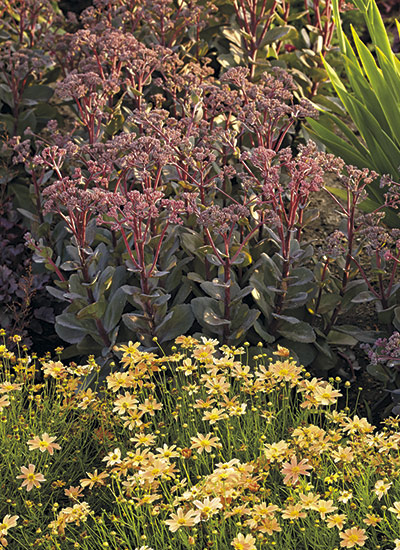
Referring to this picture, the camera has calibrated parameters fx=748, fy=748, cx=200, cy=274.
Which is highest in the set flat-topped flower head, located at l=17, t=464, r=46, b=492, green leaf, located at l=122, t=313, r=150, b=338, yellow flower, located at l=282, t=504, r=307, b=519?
yellow flower, located at l=282, t=504, r=307, b=519

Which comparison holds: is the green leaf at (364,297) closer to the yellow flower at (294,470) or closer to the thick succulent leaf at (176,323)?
the thick succulent leaf at (176,323)

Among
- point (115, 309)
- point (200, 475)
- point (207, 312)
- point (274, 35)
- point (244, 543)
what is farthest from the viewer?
point (274, 35)

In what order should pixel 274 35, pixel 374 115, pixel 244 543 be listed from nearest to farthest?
1. pixel 244 543
2. pixel 374 115
3. pixel 274 35

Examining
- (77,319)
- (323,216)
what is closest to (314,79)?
(323,216)

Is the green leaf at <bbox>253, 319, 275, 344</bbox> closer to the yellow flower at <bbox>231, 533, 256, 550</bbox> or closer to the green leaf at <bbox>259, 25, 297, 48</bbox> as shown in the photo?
the yellow flower at <bbox>231, 533, 256, 550</bbox>

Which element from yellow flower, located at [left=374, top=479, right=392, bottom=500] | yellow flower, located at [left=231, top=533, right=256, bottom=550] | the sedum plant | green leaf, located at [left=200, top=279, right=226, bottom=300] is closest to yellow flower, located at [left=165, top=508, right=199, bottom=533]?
yellow flower, located at [left=231, top=533, right=256, bottom=550]

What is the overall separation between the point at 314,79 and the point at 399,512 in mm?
2874

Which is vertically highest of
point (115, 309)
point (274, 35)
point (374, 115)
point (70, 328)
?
point (274, 35)

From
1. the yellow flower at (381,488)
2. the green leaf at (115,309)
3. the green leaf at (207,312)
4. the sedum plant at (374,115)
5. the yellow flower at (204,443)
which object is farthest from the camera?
the sedum plant at (374,115)

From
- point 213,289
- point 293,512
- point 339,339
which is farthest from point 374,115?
point 293,512

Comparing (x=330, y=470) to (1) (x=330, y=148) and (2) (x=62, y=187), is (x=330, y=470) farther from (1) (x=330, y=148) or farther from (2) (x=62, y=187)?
(1) (x=330, y=148)

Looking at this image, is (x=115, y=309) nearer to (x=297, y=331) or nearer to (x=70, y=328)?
(x=70, y=328)

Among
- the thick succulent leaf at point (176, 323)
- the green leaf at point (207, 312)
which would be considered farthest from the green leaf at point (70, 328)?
the green leaf at point (207, 312)

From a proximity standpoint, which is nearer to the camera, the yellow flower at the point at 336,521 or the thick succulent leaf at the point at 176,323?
the yellow flower at the point at 336,521
